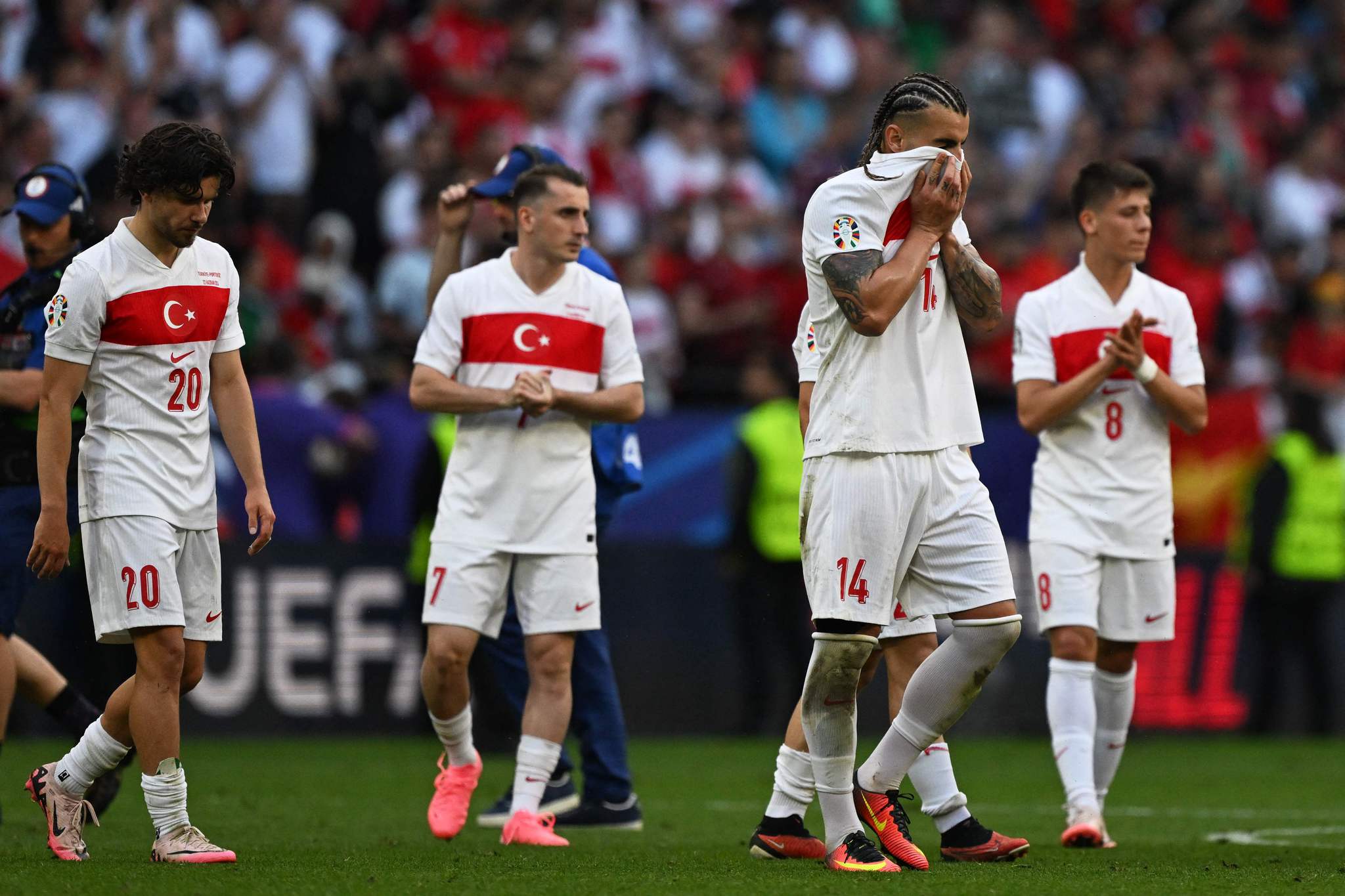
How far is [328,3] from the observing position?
629 inches

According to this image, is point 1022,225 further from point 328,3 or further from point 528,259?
point 528,259

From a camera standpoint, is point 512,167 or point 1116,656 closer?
point 1116,656

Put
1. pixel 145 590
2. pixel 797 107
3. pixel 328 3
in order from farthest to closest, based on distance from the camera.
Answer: pixel 797 107
pixel 328 3
pixel 145 590

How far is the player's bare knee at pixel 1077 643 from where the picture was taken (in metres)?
7.80

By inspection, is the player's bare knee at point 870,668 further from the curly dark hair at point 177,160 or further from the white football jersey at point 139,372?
the curly dark hair at point 177,160

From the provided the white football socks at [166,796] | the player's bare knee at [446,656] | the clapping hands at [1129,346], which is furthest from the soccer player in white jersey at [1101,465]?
the white football socks at [166,796]

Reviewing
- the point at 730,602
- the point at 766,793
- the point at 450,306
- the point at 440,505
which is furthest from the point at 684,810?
the point at 730,602

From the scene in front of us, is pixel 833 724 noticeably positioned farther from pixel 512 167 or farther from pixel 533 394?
pixel 512 167

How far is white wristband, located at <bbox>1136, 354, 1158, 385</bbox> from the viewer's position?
7.62 m

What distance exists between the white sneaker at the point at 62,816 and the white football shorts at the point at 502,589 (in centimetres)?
150

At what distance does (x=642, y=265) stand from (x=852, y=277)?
842cm

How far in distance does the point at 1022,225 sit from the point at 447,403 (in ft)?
33.0

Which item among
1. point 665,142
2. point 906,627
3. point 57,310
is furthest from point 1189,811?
point 665,142

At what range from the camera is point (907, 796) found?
6.73 metres
